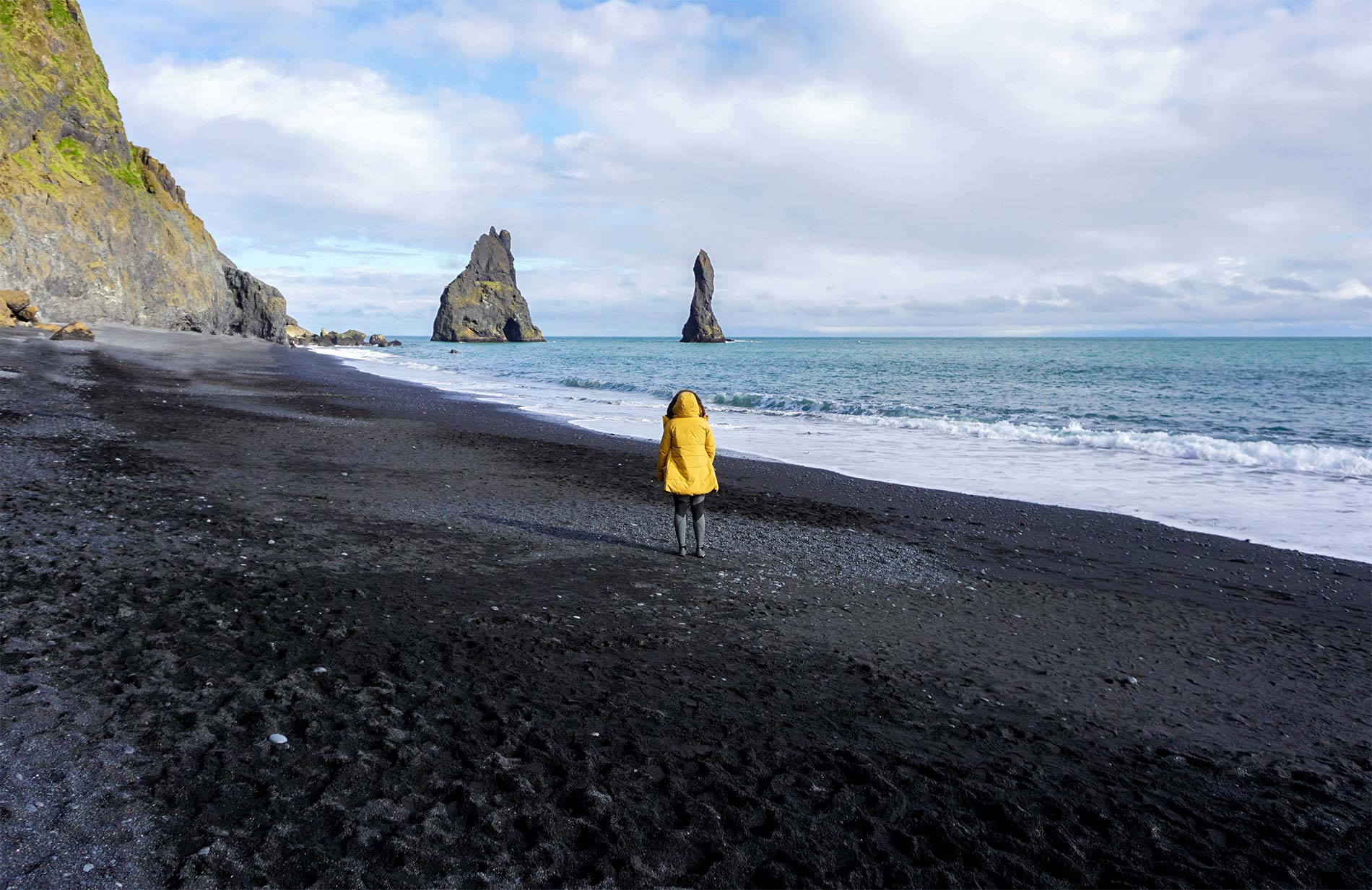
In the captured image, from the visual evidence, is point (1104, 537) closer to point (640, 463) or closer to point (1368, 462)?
point (640, 463)

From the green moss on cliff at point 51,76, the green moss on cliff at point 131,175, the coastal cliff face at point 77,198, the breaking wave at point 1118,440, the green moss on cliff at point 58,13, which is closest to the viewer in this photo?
the breaking wave at point 1118,440

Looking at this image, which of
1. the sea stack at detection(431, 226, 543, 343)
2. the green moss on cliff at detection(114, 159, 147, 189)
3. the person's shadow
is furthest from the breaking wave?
the sea stack at detection(431, 226, 543, 343)

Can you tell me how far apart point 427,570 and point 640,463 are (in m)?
8.09

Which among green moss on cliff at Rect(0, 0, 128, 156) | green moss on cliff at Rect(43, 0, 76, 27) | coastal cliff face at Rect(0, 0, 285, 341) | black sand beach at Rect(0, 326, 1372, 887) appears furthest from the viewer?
green moss on cliff at Rect(43, 0, 76, 27)

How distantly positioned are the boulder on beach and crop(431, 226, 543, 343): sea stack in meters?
141

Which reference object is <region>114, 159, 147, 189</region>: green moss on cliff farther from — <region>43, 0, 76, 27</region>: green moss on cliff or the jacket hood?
the jacket hood

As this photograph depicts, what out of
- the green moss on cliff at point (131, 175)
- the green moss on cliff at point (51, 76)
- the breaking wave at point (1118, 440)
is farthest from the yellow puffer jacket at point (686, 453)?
the green moss on cliff at point (131, 175)

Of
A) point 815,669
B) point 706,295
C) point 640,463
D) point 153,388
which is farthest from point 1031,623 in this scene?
point 706,295

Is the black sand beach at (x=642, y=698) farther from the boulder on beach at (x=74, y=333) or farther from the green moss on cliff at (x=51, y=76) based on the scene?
the green moss on cliff at (x=51, y=76)

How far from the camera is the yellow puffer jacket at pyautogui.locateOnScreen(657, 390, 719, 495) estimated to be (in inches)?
335

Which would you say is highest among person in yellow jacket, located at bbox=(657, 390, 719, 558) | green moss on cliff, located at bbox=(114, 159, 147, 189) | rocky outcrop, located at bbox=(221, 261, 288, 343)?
green moss on cliff, located at bbox=(114, 159, 147, 189)

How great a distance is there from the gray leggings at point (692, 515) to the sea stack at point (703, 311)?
161445mm

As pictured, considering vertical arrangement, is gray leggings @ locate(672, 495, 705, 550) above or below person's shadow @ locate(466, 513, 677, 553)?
above

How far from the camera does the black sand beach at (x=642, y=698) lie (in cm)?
334
